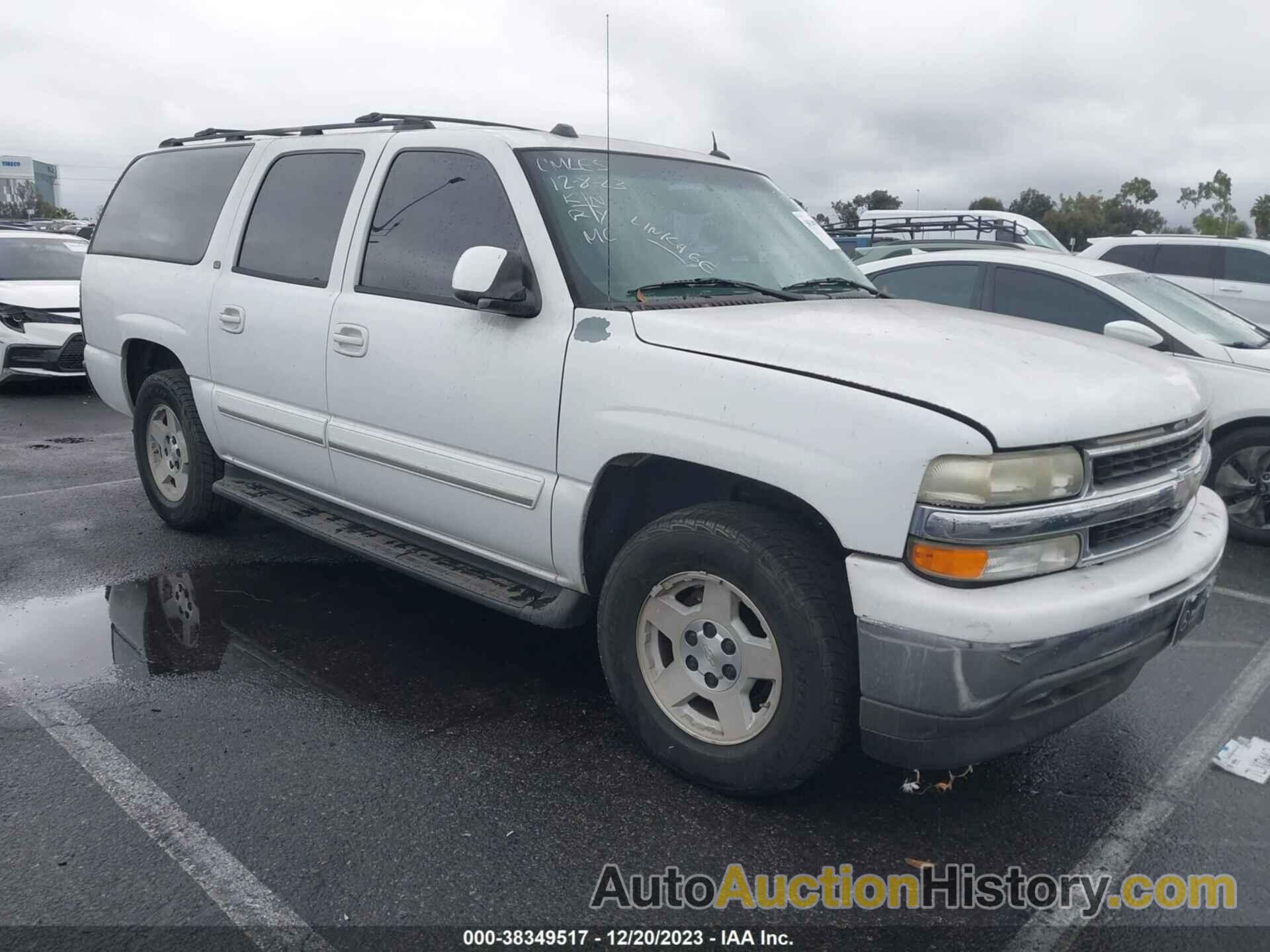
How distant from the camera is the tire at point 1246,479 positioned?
5.90 m

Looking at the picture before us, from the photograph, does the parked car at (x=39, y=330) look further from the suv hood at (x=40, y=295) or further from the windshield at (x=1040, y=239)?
the windshield at (x=1040, y=239)

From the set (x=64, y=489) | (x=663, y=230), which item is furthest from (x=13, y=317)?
(x=663, y=230)

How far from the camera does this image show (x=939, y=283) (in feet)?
23.2

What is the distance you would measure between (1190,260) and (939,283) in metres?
6.22

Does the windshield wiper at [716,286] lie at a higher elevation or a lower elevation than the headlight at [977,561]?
higher

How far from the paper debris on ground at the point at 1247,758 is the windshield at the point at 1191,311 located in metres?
3.33

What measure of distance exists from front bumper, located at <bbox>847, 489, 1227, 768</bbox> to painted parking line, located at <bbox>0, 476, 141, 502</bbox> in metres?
5.52

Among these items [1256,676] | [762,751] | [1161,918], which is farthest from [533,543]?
[1256,676]

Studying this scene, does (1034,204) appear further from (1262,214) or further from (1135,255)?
(1135,255)

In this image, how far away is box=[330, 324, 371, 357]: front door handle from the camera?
395 centimetres

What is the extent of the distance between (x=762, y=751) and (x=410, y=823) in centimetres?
101

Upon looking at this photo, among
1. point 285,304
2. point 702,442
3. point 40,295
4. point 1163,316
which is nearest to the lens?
point 702,442

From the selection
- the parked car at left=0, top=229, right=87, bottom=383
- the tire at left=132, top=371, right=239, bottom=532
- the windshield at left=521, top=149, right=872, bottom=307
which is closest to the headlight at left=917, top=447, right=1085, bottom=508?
the windshield at left=521, top=149, right=872, bottom=307

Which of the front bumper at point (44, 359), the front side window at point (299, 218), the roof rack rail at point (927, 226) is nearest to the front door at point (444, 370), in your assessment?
the front side window at point (299, 218)
